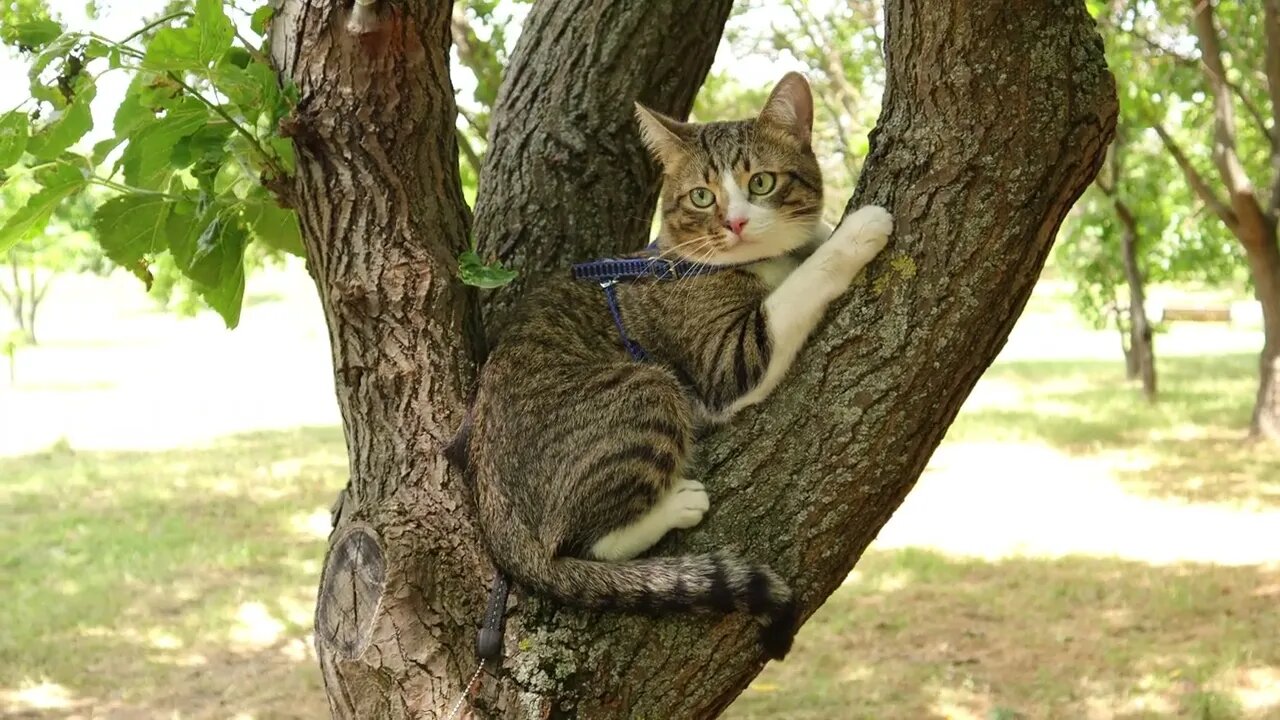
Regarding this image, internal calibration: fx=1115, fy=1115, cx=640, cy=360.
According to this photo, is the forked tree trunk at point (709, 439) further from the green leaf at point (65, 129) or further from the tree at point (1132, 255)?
the tree at point (1132, 255)

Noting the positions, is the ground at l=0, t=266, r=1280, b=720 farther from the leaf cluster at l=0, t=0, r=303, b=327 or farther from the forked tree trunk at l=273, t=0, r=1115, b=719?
the leaf cluster at l=0, t=0, r=303, b=327

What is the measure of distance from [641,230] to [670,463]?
1.22 meters

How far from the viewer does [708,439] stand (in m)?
2.61

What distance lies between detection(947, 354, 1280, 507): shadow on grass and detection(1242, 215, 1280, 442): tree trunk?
0.31 m

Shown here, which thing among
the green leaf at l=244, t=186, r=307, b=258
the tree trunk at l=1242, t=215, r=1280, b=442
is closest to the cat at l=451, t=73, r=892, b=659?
the green leaf at l=244, t=186, r=307, b=258

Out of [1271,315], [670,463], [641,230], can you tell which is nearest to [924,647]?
[641,230]

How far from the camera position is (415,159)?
8.11 ft

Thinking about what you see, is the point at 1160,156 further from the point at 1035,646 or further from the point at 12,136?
the point at 12,136

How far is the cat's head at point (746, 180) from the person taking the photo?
3.09 meters

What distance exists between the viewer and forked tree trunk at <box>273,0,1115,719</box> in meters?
2.16

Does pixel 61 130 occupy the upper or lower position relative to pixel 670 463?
upper

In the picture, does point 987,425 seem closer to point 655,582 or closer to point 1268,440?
point 1268,440

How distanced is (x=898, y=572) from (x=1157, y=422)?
6893 mm

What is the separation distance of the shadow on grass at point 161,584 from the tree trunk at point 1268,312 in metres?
8.83
